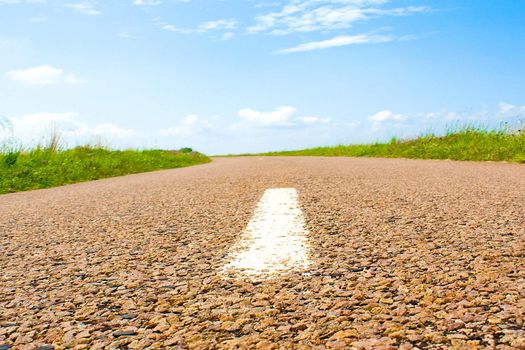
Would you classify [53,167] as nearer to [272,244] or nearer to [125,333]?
[272,244]

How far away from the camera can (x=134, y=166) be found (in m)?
13.6

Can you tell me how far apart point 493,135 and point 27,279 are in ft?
45.2

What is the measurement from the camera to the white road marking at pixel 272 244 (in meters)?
1.97

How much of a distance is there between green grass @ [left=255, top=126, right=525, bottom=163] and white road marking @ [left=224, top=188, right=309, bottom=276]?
8.07 meters

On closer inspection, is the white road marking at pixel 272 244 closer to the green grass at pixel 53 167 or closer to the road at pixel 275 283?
the road at pixel 275 283

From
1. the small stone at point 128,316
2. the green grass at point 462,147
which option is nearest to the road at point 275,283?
the small stone at point 128,316

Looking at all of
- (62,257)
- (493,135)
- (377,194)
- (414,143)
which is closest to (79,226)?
(62,257)

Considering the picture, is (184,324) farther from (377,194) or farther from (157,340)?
(377,194)

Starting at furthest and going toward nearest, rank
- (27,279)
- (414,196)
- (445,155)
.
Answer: (445,155), (414,196), (27,279)

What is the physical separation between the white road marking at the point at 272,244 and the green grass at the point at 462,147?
8072mm

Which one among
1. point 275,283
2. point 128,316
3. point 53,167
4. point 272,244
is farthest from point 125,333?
point 53,167

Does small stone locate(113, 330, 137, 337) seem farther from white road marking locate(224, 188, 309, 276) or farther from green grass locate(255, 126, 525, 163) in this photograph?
green grass locate(255, 126, 525, 163)

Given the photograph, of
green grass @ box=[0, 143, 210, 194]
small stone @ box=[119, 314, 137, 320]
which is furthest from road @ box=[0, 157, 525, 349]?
green grass @ box=[0, 143, 210, 194]

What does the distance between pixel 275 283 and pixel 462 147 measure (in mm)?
12478
